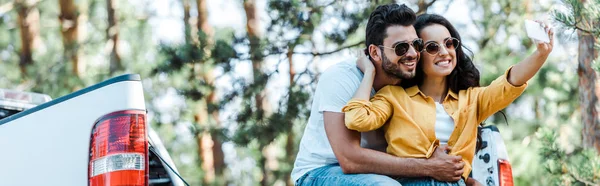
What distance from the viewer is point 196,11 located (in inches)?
628

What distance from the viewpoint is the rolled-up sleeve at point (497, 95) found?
3.52m

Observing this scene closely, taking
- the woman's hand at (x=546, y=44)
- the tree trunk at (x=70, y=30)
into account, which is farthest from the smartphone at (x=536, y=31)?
the tree trunk at (x=70, y=30)

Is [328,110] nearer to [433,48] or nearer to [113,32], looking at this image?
[433,48]

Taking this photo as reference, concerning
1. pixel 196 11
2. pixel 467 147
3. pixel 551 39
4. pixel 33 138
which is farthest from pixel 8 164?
pixel 196 11

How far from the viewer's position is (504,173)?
13.2ft

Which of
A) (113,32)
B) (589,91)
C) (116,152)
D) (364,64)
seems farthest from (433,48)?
(113,32)

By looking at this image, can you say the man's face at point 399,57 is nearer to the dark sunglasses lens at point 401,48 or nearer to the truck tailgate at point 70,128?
the dark sunglasses lens at point 401,48

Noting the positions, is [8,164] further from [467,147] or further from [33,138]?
[467,147]

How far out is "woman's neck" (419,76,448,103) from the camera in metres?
3.66

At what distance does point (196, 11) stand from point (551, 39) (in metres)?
12.9

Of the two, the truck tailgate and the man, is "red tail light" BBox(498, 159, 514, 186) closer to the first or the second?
the man

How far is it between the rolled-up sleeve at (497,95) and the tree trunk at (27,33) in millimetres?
14511

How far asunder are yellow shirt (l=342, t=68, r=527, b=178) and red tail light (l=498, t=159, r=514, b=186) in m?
0.48

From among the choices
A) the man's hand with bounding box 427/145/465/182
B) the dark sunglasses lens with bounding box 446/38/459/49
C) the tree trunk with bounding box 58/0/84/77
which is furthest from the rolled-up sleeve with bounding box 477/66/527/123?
the tree trunk with bounding box 58/0/84/77
